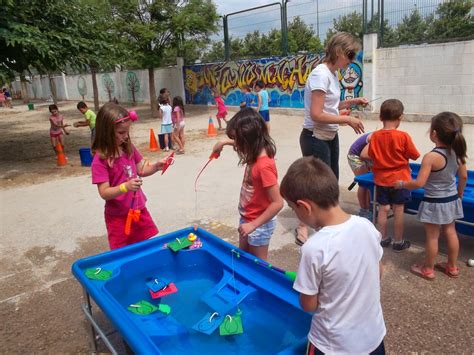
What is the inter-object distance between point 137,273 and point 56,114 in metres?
7.49

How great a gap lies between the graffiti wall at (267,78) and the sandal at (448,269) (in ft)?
32.7

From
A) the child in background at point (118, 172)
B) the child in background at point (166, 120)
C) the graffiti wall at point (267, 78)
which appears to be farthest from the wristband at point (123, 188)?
the graffiti wall at point (267, 78)

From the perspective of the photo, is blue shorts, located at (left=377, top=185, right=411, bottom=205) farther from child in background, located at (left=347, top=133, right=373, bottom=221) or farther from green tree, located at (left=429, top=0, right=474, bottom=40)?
green tree, located at (left=429, top=0, right=474, bottom=40)

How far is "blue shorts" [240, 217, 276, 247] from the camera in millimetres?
2570

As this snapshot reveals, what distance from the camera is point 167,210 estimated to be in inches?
197

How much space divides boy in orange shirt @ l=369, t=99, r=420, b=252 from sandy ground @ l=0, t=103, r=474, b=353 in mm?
343

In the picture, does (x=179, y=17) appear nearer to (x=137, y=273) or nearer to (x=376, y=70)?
(x=376, y=70)

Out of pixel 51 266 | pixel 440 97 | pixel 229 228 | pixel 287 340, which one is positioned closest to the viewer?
pixel 287 340

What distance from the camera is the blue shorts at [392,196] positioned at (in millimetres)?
3436

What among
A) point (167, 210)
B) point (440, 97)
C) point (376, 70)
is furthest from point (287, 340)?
point (376, 70)

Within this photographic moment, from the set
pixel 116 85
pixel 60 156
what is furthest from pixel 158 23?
pixel 116 85

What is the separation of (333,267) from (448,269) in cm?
220

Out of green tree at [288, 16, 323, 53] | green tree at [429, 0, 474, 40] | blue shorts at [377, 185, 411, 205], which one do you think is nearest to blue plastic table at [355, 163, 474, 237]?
blue shorts at [377, 185, 411, 205]

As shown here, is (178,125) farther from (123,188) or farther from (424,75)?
(424,75)
